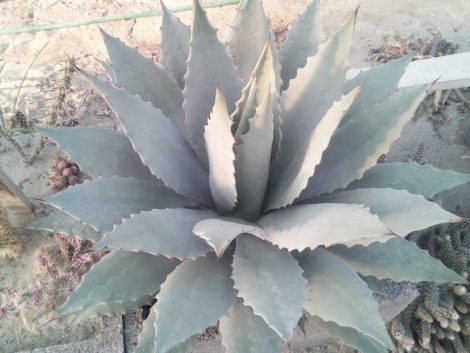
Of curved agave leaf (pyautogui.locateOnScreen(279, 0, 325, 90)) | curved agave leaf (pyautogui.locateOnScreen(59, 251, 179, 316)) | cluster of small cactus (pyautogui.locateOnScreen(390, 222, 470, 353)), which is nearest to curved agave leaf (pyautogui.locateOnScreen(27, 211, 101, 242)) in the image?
curved agave leaf (pyautogui.locateOnScreen(59, 251, 179, 316))

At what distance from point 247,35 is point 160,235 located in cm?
71

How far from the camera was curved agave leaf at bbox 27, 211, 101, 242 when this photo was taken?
1449 millimetres

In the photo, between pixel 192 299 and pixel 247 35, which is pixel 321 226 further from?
pixel 247 35

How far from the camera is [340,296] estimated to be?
4.14 feet

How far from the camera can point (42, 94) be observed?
2.48 metres

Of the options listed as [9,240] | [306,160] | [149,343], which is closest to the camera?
[306,160]

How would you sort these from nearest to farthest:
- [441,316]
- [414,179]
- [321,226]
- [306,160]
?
[321,226], [306,160], [414,179], [441,316]

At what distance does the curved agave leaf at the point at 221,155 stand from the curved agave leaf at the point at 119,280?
10.0 inches

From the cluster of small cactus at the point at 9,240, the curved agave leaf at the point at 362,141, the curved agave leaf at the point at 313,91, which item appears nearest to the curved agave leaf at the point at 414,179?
the curved agave leaf at the point at 362,141

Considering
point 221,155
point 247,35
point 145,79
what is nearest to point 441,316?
point 221,155

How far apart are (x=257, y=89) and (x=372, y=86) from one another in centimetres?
51

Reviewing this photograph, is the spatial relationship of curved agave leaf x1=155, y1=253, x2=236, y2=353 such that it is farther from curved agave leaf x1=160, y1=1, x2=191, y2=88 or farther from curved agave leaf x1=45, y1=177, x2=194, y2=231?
curved agave leaf x1=160, y1=1, x2=191, y2=88

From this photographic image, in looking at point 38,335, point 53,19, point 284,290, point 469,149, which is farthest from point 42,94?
point 469,149

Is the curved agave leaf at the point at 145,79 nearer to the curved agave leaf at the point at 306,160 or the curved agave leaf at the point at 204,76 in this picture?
the curved agave leaf at the point at 204,76
